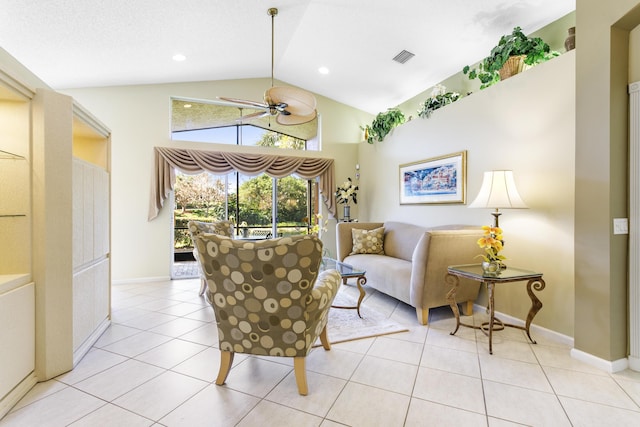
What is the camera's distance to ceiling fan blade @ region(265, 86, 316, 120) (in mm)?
2854

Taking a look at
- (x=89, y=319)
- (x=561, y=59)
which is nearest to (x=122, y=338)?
(x=89, y=319)

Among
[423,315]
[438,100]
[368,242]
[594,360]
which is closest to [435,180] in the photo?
[438,100]

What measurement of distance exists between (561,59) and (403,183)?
241 centimetres

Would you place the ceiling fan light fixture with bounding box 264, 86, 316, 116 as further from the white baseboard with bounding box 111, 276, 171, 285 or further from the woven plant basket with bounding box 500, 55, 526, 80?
the white baseboard with bounding box 111, 276, 171, 285

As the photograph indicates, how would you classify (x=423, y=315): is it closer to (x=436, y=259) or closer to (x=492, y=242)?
(x=436, y=259)

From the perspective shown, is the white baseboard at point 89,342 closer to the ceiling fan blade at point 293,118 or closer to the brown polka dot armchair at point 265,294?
the brown polka dot armchair at point 265,294

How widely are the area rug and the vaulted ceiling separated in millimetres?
3251

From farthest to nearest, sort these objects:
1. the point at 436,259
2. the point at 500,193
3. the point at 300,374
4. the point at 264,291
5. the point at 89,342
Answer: the point at 436,259
the point at 500,193
the point at 89,342
the point at 300,374
the point at 264,291

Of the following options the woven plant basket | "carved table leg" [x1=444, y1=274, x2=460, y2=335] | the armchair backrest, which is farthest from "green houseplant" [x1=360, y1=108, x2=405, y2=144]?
the armchair backrest

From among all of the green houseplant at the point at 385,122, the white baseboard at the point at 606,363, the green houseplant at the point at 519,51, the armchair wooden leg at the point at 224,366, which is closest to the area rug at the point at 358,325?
the armchair wooden leg at the point at 224,366

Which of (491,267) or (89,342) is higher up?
(491,267)

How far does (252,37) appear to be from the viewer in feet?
13.0

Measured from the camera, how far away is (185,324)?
2.99m

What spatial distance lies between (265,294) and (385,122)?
4097mm
